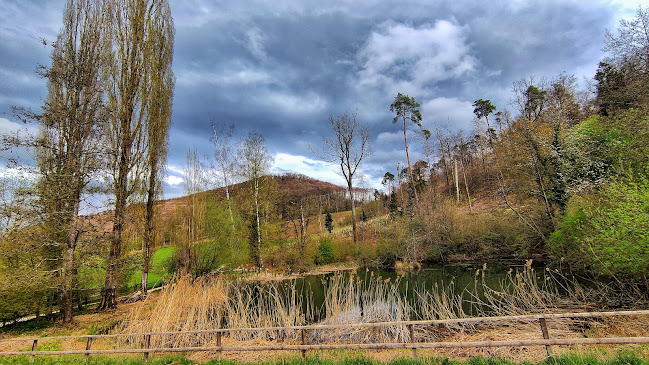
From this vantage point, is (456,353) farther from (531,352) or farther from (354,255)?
(354,255)

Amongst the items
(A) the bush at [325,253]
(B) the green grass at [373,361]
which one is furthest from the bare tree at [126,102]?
(A) the bush at [325,253]

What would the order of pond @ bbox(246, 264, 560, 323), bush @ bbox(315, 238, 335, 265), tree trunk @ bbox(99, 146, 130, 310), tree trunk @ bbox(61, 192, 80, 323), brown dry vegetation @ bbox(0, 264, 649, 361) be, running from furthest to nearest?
bush @ bbox(315, 238, 335, 265) < tree trunk @ bbox(99, 146, 130, 310) < tree trunk @ bbox(61, 192, 80, 323) < pond @ bbox(246, 264, 560, 323) < brown dry vegetation @ bbox(0, 264, 649, 361)

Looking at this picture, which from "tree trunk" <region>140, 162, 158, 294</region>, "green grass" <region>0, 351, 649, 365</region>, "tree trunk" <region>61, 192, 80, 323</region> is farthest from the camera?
"tree trunk" <region>140, 162, 158, 294</region>

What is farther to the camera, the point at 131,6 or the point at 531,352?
the point at 131,6

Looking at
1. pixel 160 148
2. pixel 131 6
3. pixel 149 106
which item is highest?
pixel 131 6

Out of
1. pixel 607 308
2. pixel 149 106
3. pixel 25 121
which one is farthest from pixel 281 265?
pixel 607 308

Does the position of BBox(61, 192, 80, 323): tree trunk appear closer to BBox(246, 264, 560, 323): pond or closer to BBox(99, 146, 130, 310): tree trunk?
BBox(99, 146, 130, 310): tree trunk

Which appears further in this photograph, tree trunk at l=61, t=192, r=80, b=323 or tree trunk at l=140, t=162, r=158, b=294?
tree trunk at l=140, t=162, r=158, b=294

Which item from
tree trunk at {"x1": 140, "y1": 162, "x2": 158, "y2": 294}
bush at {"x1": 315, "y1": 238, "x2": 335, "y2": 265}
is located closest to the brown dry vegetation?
tree trunk at {"x1": 140, "y1": 162, "x2": 158, "y2": 294}

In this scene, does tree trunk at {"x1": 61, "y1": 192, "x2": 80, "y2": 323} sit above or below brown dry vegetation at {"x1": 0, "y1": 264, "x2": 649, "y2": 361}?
above

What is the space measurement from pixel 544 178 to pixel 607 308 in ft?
31.9

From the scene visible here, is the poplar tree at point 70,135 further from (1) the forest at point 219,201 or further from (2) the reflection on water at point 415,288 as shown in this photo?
(2) the reflection on water at point 415,288

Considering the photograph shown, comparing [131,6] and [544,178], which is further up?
[131,6]

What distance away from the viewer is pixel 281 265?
2158cm
